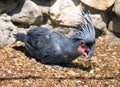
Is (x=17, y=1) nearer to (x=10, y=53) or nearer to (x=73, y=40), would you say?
(x=10, y=53)

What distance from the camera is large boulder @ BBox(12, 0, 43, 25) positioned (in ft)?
18.1

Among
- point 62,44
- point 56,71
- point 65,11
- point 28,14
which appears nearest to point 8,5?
point 28,14

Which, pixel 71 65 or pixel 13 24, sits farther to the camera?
pixel 13 24

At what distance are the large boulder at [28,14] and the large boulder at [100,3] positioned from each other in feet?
1.90

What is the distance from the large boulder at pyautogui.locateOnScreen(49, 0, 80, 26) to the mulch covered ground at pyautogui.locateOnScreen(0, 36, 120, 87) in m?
0.52

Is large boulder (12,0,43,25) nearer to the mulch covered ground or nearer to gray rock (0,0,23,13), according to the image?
gray rock (0,0,23,13)

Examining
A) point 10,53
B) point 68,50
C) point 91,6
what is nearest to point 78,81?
point 68,50

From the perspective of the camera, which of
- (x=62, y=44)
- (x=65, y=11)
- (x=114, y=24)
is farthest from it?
(x=114, y=24)

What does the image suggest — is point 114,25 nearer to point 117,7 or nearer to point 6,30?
point 117,7

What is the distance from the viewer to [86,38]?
4660mm

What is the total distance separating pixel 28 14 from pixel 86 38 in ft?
3.73

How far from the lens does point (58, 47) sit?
479cm

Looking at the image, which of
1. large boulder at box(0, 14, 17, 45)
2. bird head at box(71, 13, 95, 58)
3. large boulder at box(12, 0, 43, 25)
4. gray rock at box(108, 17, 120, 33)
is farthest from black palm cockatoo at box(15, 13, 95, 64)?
gray rock at box(108, 17, 120, 33)

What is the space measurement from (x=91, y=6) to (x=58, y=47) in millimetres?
995
